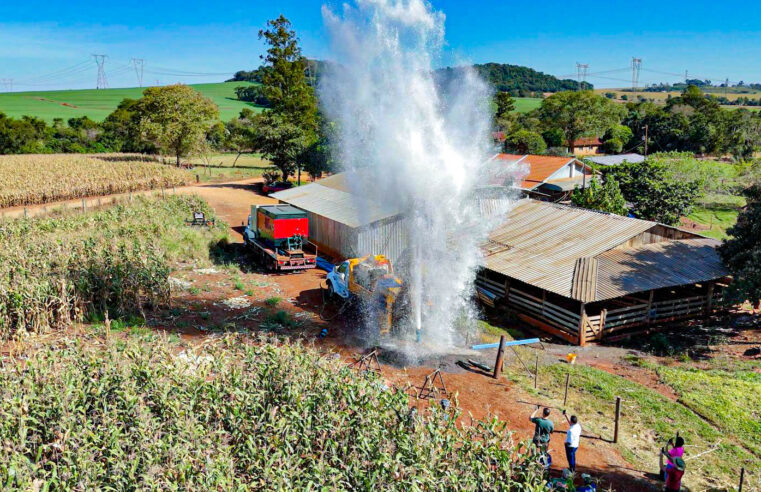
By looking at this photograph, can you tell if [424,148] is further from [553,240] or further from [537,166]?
[537,166]

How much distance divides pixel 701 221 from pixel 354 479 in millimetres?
42345

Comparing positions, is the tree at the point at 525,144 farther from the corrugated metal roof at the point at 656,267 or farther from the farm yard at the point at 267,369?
the farm yard at the point at 267,369

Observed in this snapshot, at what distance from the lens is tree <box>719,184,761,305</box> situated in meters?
19.3

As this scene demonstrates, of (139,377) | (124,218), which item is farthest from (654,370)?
(124,218)

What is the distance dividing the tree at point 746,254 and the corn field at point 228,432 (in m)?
14.5

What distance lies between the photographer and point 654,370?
676 inches

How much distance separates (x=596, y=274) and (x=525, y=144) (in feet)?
187

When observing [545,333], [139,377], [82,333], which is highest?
[139,377]

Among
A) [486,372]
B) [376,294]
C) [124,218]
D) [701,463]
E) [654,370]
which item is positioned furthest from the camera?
[124,218]

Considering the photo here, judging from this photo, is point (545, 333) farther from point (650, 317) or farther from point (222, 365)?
point (222, 365)

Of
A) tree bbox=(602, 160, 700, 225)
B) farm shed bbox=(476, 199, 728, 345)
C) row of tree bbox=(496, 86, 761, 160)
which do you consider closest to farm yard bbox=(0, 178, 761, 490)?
farm shed bbox=(476, 199, 728, 345)

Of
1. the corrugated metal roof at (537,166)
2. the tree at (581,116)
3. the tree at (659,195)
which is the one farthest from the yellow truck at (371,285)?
the tree at (581,116)

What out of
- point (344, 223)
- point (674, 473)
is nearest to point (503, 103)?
point (344, 223)

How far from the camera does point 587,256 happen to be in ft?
72.3
